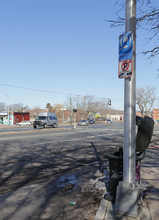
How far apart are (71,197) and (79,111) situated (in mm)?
77505

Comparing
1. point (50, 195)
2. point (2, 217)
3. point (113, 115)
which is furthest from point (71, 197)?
point (113, 115)

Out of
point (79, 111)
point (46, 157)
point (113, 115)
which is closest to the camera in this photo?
point (46, 157)

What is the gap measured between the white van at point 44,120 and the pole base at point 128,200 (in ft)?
92.9

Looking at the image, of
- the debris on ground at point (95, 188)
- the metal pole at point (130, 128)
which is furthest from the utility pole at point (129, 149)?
the debris on ground at point (95, 188)

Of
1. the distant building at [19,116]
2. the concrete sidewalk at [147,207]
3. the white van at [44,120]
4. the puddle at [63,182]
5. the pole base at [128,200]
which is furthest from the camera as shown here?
the distant building at [19,116]

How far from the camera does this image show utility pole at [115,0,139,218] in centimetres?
302

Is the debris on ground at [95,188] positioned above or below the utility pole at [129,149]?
below

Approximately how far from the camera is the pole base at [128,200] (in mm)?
2975

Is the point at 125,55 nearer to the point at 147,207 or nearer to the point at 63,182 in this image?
the point at 147,207

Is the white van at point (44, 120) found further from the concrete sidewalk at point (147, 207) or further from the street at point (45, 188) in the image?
the concrete sidewalk at point (147, 207)

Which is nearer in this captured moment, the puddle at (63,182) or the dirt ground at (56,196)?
the dirt ground at (56,196)

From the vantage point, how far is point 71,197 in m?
4.13

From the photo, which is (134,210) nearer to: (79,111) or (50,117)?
(50,117)

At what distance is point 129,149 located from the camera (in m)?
3.11
